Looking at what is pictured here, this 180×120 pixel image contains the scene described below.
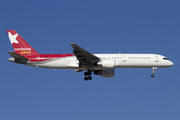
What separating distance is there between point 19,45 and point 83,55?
12652mm

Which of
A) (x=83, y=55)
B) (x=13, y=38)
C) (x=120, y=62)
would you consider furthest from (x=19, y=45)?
(x=120, y=62)

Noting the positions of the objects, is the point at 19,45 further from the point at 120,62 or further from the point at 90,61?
the point at 120,62

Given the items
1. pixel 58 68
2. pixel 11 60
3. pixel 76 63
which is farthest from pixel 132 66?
pixel 11 60

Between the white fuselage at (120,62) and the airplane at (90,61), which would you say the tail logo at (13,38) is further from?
the white fuselage at (120,62)

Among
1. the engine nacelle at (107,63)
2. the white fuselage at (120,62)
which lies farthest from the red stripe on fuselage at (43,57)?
the engine nacelle at (107,63)

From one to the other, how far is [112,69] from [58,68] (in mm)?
9889

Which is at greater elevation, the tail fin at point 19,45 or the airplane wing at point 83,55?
the tail fin at point 19,45

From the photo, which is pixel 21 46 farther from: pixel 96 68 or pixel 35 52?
pixel 96 68

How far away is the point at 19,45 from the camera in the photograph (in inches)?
2172

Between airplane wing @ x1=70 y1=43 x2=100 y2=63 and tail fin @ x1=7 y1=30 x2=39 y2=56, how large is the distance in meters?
9.00

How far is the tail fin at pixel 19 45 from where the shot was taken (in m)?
54.8

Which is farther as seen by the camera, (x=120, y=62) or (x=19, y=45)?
(x=19, y=45)

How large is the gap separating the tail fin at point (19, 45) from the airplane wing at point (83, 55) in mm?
8995

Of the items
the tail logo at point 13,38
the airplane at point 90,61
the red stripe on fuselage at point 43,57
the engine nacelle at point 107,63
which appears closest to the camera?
the engine nacelle at point 107,63
